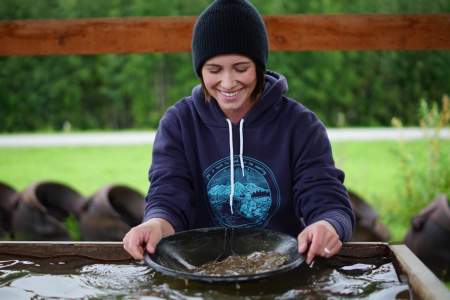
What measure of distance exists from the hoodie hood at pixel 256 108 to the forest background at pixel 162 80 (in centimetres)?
410

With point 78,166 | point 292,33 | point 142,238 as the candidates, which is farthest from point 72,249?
point 78,166

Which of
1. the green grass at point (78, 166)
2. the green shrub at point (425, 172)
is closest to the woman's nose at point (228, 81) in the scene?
the green shrub at point (425, 172)

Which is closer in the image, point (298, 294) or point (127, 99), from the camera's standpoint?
point (298, 294)

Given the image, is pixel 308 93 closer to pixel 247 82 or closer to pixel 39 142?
pixel 39 142

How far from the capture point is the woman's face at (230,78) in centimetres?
185

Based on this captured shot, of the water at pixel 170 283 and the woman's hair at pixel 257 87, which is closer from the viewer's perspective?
the water at pixel 170 283

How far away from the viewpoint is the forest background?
249 inches

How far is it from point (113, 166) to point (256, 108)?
468cm

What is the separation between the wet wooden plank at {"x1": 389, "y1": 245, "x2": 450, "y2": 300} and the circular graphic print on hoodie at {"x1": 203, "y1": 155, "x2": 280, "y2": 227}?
0.48m

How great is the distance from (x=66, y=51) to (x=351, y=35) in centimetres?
154

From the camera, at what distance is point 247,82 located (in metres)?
1.86

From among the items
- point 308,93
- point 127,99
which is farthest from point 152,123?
point 308,93

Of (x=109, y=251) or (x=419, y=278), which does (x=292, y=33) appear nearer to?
(x=109, y=251)

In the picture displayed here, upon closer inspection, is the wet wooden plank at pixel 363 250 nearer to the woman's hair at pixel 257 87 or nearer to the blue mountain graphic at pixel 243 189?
the blue mountain graphic at pixel 243 189
